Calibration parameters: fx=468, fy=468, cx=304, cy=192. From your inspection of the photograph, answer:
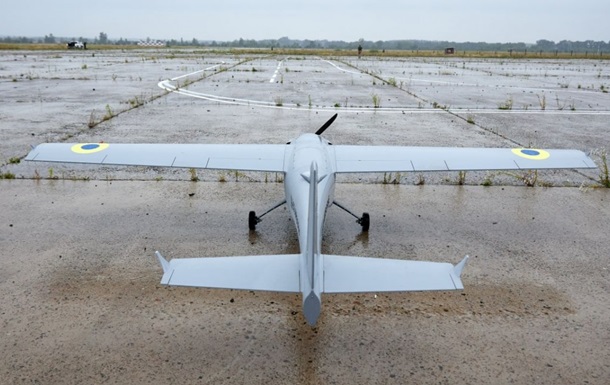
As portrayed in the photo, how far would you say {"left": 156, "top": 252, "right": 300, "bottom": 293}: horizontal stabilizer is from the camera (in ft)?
14.8

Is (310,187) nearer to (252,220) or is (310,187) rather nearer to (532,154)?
(252,220)

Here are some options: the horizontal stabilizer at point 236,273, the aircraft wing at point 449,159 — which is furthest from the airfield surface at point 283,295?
the aircraft wing at point 449,159

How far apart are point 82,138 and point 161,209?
21.0 ft

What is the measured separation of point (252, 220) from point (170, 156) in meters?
1.80

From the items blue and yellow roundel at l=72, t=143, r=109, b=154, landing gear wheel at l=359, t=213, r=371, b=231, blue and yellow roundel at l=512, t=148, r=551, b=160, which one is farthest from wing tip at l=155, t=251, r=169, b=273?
blue and yellow roundel at l=512, t=148, r=551, b=160

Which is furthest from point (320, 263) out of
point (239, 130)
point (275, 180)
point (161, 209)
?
point (239, 130)

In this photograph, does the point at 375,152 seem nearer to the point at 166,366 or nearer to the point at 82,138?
the point at 166,366

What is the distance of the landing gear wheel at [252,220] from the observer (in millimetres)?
8055

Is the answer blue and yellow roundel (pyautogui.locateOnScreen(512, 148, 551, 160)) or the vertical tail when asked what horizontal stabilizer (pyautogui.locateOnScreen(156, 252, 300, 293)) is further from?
blue and yellow roundel (pyautogui.locateOnScreen(512, 148, 551, 160))

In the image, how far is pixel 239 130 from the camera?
15.5m

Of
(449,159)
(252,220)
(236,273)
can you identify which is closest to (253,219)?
(252,220)

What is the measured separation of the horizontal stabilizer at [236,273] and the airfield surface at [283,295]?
865 mm

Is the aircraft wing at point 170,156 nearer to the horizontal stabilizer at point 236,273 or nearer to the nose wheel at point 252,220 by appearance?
the nose wheel at point 252,220

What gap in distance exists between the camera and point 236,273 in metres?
4.68
